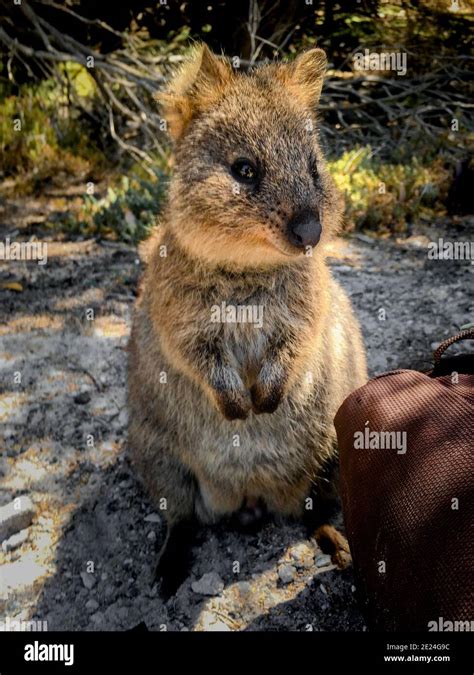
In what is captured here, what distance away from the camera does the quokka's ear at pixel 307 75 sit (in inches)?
115

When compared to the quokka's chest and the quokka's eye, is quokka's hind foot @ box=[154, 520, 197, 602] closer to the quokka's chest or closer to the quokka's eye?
the quokka's chest

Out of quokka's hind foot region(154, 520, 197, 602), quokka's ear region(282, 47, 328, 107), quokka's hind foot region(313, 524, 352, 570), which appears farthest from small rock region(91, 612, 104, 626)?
quokka's ear region(282, 47, 328, 107)

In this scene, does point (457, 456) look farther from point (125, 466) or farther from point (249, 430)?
point (125, 466)

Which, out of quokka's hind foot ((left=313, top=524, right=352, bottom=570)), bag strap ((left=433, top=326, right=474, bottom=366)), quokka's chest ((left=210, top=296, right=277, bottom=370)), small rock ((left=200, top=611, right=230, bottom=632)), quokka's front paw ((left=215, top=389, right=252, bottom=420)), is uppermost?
bag strap ((left=433, top=326, right=474, bottom=366))

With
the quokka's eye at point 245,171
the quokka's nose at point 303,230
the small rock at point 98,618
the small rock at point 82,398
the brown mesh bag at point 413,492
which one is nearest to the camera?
the brown mesh bag at point 413,492

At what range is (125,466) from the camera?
3.54 metres

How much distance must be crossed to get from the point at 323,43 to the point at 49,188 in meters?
3.27

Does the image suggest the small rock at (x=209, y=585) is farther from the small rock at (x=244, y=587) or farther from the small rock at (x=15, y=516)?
the small rock at (x=15, y=516)

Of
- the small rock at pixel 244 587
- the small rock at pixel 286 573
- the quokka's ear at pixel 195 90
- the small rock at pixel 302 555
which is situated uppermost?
the quokka's ear at pixel 195 90

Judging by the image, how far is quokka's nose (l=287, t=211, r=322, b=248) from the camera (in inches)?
96.9

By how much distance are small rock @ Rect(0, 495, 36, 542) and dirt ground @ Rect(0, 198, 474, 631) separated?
47 mm

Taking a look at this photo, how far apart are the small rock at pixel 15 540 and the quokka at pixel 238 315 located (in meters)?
0.56

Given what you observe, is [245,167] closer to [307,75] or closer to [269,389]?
[307,75]

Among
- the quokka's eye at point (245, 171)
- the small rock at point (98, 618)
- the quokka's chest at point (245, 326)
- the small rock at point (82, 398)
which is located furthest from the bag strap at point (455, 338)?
the small rock at point (82, 398)
